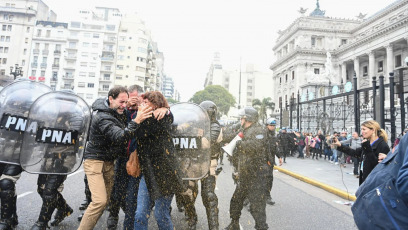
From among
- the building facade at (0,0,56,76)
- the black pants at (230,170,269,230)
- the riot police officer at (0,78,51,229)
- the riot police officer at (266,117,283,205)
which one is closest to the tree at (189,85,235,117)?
the building facade at (0,0,56,76)

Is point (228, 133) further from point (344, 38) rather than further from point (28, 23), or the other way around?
point (28, 23)

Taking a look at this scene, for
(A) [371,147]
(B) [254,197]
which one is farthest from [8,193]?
(A) [371,147]

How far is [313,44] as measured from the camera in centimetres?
5100

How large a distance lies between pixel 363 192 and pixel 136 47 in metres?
63.3

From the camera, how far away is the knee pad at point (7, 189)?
326 cm

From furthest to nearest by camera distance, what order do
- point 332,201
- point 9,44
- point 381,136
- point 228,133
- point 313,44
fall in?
1. point 9,44
2. point 313,44
3. point 332,201
4. point 228,133
5. point 381,136

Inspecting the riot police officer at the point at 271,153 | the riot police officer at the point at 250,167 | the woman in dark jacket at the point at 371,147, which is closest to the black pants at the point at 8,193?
the riot police officer at the point at 250,167

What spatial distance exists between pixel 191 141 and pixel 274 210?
2819 mm

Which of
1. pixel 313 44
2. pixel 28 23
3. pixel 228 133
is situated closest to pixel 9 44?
pixel 28 23

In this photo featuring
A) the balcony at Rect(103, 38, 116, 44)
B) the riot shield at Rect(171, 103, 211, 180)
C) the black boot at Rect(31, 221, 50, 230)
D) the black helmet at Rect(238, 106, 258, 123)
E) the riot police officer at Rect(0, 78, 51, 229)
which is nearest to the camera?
the riot shield at Rect(171, 103, 211, 180)

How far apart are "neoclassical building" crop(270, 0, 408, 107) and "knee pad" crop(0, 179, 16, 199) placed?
140ft

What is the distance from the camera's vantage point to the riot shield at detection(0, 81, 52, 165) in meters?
A: 3.29

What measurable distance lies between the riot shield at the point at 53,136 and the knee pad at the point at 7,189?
1.43ft

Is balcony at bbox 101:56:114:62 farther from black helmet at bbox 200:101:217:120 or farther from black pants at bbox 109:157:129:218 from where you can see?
black pants at bbox 109:157:129:218
